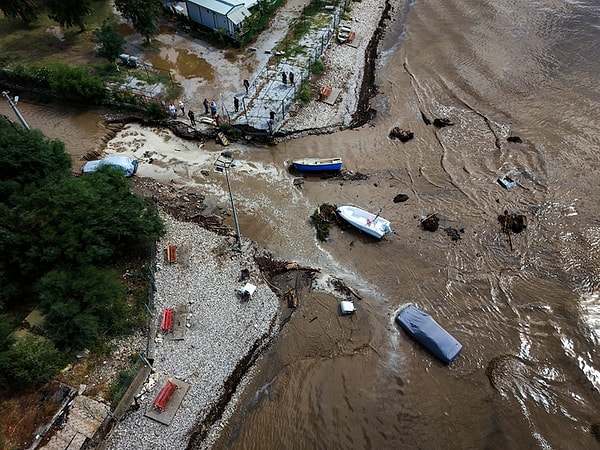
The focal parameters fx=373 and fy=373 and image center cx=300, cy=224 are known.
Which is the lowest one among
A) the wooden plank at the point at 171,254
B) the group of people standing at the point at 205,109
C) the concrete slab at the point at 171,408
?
the concrete slab at the point at 171,408

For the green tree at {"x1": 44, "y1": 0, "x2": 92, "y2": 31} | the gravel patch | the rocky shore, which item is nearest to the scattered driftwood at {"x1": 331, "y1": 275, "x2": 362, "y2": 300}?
the rocky shore

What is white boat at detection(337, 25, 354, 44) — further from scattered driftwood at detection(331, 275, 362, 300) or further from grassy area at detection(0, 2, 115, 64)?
scattered driftwood at detection(331, 275, 362, 300)

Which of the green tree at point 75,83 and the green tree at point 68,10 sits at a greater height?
the green tree at point 68,10

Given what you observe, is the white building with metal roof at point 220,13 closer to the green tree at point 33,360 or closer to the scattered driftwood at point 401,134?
the scattered driftwood at point 401,134

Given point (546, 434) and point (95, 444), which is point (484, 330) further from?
point (95, 444)

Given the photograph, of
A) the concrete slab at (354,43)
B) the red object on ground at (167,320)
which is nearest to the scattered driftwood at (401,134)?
the concrete slab at (354,43)

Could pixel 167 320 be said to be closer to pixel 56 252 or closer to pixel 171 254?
pixel 171 254
